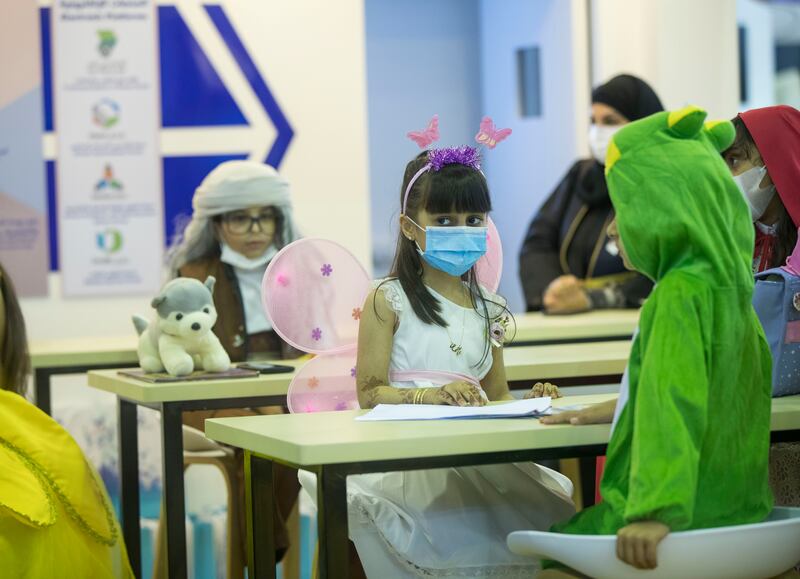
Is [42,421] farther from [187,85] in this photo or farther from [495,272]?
[187,85]

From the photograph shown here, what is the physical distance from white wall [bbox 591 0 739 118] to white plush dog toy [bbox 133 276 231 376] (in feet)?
12.4

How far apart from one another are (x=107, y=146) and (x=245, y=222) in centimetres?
196

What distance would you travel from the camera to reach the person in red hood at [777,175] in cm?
283

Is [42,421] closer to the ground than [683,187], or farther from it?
closer to the ground

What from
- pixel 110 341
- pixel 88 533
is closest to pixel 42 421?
pixel 88 533

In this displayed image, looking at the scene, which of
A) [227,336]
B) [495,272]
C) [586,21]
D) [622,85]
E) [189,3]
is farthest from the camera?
[586,21]

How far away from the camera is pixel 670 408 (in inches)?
82.0

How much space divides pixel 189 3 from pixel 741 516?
15.4ft

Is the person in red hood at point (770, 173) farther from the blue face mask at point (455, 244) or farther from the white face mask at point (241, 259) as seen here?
the white face mask at point (241, 259)

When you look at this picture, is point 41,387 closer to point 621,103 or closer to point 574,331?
point 574,331

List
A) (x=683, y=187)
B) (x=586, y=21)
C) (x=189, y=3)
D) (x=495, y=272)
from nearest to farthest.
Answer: (x=683, y=187), (x=495, y=272), (x=189, y=3), (x=586, y=21)

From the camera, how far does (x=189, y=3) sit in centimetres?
623

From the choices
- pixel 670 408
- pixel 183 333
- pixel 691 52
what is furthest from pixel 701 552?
pixel 691 52

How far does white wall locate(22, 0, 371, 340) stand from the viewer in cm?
636
